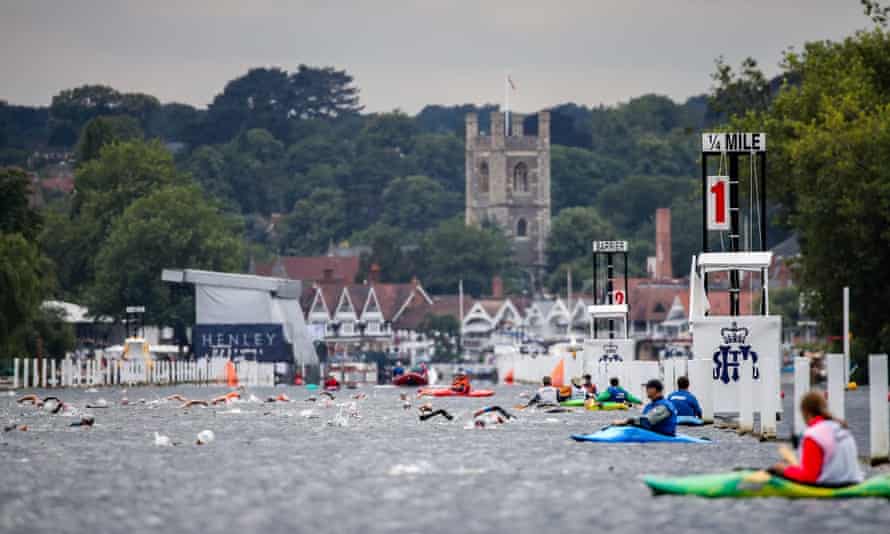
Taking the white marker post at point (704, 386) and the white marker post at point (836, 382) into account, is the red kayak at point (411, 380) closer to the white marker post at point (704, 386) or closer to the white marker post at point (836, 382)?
the white marker post at point (704, 386)

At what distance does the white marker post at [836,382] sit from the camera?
103 ft

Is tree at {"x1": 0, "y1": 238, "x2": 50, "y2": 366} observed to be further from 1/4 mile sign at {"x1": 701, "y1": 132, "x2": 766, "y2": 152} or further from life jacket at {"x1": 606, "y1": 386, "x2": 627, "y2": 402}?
1/4 mile sign at {"x1": 701, "y1": 132, "x2": 766, "y2": 152}

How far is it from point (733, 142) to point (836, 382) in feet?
61.4

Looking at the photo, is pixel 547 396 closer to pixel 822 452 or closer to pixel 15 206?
pixel 822 452

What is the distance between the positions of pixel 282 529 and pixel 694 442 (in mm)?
17275

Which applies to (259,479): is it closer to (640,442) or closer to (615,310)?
(640,442)

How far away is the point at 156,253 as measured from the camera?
531 feet

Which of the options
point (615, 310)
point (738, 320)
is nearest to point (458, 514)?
point (738, 320)

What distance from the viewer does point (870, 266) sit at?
84.2 metres

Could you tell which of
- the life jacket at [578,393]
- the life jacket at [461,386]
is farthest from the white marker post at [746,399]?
the life jacket at [461,386]

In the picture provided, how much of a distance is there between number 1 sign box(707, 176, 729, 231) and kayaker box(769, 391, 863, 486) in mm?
25639

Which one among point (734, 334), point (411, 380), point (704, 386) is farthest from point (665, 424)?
point (411, 380)

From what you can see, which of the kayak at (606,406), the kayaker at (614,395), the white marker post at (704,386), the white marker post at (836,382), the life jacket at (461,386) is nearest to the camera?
the white marker post at (836,382)

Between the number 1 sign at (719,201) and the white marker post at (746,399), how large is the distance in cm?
614
